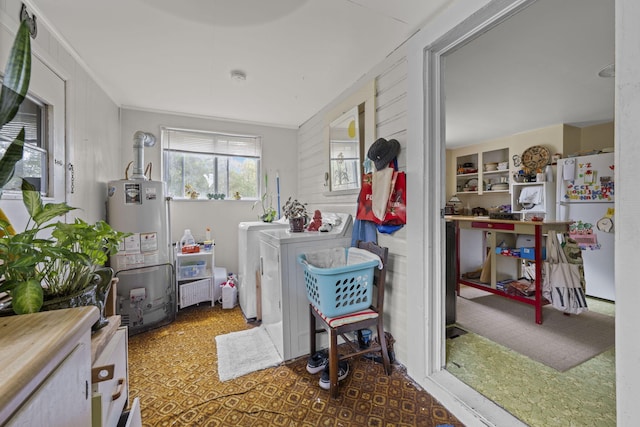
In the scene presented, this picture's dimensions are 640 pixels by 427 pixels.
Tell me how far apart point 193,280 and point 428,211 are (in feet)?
8.19

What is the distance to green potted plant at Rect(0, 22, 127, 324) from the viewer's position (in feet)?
2.09

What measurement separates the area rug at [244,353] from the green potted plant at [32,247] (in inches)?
44.9

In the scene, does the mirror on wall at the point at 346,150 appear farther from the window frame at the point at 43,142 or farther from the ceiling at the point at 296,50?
the window frame at the point at 43,142

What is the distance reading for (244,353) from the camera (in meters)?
1.91

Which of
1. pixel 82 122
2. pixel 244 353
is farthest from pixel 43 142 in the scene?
pixel 244 353

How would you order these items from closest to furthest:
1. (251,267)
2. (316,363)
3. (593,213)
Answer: (316,363) < (251,267) < (593,213)

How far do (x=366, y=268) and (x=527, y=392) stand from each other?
112cm

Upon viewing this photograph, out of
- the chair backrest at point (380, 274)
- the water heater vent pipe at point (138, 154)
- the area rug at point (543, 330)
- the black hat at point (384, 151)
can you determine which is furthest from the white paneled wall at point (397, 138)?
the water heater vent pipe at point (138, 154)

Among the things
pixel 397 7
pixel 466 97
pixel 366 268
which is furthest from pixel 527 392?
pixel 466 97

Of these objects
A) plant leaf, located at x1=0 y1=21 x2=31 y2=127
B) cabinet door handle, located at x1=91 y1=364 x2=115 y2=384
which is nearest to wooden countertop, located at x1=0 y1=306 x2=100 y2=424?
cabinet door handle, located at x1=91 y1=364 x2=115 y2=384

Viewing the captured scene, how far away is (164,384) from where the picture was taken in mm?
1589

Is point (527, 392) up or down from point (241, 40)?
down

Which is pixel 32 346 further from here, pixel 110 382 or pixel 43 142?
pixel 43 142

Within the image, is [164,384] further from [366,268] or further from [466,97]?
[466,97]
